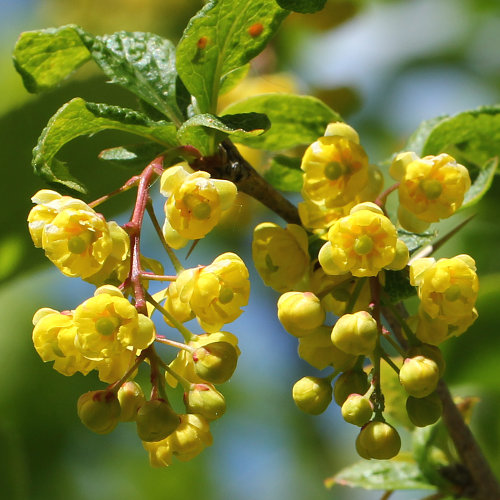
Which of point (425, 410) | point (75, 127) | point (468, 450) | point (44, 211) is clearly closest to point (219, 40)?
point (75, 127)

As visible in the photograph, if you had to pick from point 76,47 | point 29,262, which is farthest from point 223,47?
point 29,262

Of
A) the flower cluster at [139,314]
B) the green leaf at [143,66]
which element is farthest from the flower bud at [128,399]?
the green leaf at [143,66]

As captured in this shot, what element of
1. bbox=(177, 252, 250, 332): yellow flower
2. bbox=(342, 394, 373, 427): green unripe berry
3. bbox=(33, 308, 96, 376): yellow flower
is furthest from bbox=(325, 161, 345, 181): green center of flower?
bbox=(33, 308, 96, 376): yellow flower

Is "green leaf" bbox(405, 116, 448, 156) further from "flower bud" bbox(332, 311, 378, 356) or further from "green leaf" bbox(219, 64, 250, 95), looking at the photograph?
"flower bud" bbox(332, 311, 378, 356)

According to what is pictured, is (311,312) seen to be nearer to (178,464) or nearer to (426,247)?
(426,247)

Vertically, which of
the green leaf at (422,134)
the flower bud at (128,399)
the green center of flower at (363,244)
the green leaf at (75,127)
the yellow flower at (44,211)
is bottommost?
the flower bud at (128,399)

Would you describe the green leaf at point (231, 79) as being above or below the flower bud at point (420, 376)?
above

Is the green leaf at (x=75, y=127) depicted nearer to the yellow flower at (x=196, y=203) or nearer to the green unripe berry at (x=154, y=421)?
the yellow flower at (x=196, y=203)
